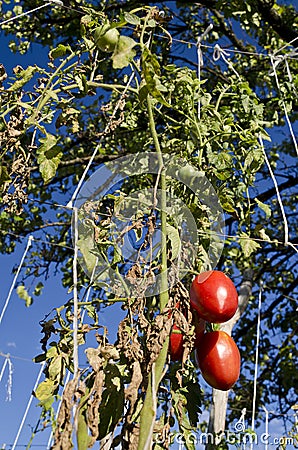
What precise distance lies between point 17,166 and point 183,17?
308cm

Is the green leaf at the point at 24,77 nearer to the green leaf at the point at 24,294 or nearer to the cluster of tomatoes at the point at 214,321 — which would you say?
the cluster of tomatoes at the point at 214,321

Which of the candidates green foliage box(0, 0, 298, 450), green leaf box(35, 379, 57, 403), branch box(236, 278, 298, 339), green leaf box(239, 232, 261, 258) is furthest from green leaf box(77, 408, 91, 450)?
branch box(236, 278, 298, 339)

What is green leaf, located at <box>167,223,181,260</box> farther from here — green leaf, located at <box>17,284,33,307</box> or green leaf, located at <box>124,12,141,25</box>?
green leaf, located at <box>17,284,33,307</box>

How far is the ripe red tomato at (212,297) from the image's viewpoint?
859mm

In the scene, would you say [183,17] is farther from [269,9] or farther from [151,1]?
[269,9]

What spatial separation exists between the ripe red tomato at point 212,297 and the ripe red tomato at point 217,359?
42 mm

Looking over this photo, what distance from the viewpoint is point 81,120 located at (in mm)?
3566

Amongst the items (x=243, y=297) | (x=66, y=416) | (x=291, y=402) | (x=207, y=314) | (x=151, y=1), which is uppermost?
(x=151, y=1)

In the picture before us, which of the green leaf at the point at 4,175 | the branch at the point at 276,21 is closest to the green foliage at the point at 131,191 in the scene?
the green leaf at the point at 4,175

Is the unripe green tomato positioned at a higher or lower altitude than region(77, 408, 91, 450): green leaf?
higher

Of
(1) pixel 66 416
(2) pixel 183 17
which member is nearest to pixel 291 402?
(2) pixel 183 17

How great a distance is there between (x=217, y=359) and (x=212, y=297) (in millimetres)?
110

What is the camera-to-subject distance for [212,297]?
860 millimetres

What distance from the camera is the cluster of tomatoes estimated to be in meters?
0.86
